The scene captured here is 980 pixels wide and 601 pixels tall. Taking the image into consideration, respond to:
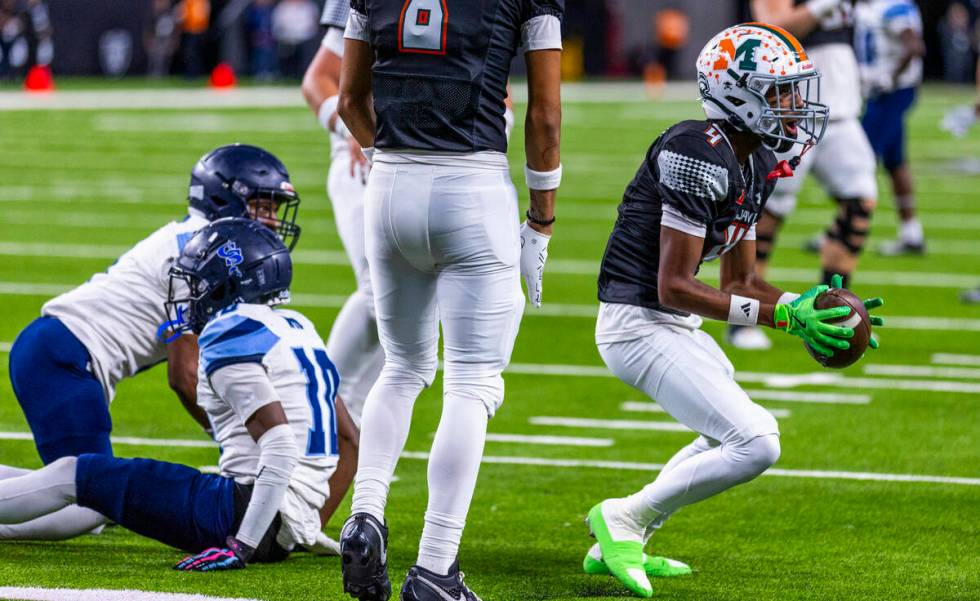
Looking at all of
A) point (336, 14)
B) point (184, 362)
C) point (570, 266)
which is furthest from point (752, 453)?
point (570, 266)

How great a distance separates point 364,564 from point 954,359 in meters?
5.55

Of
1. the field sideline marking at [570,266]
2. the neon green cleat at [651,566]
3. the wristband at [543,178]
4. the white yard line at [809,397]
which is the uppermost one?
the wristband at [543,178]

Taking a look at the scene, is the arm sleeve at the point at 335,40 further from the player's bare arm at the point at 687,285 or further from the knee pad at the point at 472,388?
the knee pad at the point at 472,388

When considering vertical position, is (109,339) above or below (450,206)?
below

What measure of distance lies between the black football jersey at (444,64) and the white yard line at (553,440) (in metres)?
2.90

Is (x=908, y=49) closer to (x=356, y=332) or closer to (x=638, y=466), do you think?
(x=638, y=466)

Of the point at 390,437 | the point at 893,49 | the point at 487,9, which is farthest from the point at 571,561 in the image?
the point at 893,49

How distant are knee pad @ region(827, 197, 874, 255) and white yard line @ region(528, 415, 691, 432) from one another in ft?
8.34

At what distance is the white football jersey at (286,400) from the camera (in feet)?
16.0

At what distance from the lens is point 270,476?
15.4 ft

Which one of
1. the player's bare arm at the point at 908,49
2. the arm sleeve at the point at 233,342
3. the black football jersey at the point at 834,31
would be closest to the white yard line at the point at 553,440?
the arm sleeve at the point at 233,342

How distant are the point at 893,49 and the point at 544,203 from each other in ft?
32.6

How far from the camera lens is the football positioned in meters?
4.50

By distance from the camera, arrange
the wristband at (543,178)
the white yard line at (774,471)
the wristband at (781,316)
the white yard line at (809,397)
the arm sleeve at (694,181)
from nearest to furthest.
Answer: the wristband at (543,178) < the wristband at (781,316) < the arm sleeve at (694,181) < the white yard line at (774,471) < the white yard line at (809,397)
